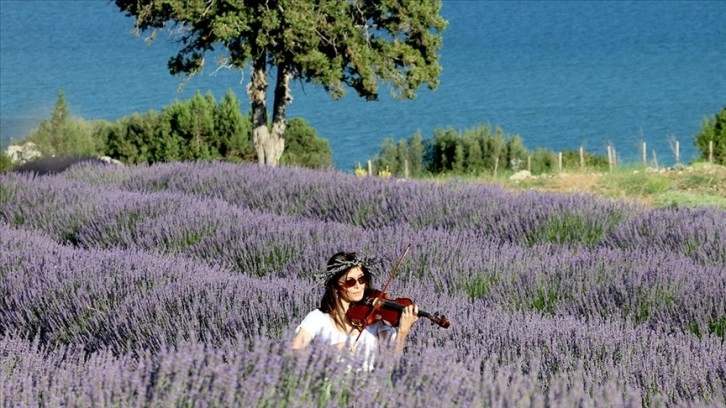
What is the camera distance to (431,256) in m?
6.03

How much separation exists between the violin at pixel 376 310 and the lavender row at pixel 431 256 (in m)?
1.42

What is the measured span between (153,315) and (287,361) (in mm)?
2162

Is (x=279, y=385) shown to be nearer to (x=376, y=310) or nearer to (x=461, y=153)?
(x=376, y=310)

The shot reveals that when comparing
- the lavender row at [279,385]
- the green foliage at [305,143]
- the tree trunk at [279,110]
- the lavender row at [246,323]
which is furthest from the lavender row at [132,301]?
the green foliage at [305,143]

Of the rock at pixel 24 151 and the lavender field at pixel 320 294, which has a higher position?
the rock at pixel 24 151

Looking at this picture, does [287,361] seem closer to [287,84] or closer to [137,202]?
[137,202]

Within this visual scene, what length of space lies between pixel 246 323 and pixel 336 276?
788mm

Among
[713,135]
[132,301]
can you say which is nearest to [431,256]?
[132,301]

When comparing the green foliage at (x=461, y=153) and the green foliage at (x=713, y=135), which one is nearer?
the green foliage at (x=713, y=135)

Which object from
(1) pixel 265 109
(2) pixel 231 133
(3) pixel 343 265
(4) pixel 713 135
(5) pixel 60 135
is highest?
(5) pixel 60 135

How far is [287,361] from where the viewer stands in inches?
102

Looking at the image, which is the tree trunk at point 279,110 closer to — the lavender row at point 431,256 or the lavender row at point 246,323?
the lavender row at point 431,256

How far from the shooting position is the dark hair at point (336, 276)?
3.69 meters

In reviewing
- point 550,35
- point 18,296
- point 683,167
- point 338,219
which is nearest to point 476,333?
point 18,296
